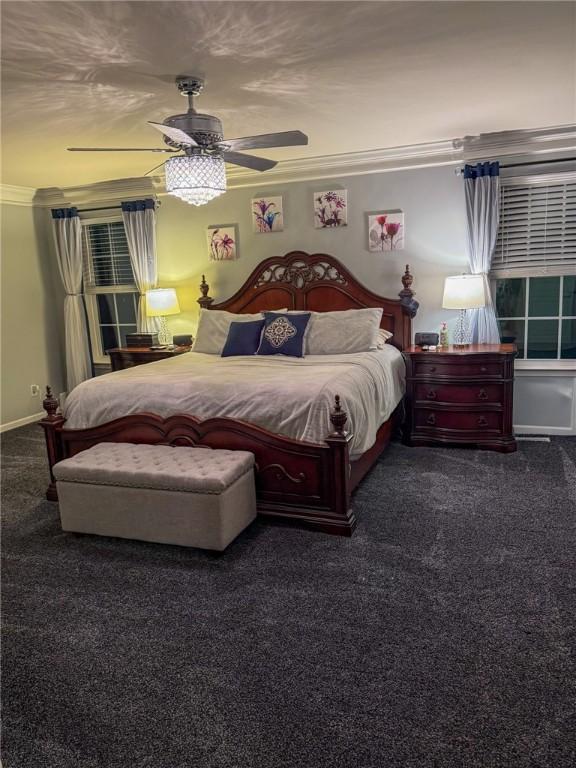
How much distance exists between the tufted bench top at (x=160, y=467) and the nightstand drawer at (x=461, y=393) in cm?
191

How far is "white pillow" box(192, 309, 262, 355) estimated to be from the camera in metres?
4.96

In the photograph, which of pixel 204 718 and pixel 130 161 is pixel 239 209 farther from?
pixel 204 718

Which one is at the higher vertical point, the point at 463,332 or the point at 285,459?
the point at 463,332

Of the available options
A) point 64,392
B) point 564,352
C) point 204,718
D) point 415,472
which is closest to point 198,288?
point 64,392

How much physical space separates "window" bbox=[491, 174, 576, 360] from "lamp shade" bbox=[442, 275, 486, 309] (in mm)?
474

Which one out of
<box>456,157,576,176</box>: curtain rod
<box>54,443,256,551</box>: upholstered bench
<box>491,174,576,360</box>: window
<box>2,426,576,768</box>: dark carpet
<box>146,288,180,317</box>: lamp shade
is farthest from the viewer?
<box>146,288,180,317</box>: lamp shade

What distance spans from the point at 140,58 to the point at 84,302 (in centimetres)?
415

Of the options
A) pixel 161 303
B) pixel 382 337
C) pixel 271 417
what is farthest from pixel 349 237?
pixel 271 417

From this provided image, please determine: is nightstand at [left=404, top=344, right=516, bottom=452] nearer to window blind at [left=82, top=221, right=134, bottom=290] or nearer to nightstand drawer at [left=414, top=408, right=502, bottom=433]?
nightstand drawer at [left=414, top=408, right=502, bottom=433]

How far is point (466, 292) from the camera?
14.5 feet

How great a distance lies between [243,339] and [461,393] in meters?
1.78

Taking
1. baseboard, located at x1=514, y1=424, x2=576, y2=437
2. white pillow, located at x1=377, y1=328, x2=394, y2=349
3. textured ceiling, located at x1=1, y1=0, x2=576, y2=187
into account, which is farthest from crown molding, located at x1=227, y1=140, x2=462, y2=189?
baseboard, located at x1=514, y1=424, x2=576, y2=437

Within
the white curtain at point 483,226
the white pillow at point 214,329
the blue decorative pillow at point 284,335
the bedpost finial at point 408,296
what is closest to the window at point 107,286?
the white pillow at point 214,329

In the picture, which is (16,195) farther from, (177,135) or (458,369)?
(458,369)
